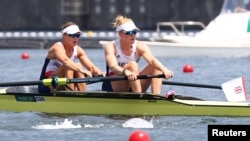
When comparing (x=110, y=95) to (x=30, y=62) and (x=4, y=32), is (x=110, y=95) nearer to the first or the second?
(x=30, y=62)

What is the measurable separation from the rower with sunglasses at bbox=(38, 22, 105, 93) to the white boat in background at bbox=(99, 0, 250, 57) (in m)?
16.7

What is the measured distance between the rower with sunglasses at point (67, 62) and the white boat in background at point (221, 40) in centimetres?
1674

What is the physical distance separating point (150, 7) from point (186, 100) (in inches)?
1725

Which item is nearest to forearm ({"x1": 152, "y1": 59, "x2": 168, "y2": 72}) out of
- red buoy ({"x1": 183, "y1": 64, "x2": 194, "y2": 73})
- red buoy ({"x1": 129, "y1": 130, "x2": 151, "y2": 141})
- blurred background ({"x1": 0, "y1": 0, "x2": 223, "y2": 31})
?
red buoy ({"x1": 129, "y1": 130, "x2": 151, "y2": 141})

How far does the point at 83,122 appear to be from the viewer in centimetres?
1608

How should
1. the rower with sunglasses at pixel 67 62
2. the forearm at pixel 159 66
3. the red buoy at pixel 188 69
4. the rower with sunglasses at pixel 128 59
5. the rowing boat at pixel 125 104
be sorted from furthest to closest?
the red buoy at pixel 188 69 < the rower with sunglasses at pixel 67 62 < the rower with sunglasses at pixel 128 59 < the forearm at pixel 159 66 < the rowing boat at pixel 125 104

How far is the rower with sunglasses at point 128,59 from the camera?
650 inches

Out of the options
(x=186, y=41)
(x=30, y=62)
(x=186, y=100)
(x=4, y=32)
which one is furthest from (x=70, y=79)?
(x=4, y=32)

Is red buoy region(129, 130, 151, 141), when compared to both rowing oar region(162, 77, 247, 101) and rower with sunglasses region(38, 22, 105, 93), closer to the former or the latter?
rower with sunglasses region(38, 22, 105, 93)

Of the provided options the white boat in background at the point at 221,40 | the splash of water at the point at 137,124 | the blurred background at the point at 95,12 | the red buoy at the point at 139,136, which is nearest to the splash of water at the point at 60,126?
the splash of water at the point at 137,124

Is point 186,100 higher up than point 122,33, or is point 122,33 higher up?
point 122,33

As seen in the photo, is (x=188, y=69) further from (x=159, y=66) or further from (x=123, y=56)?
(x=159, y=66)

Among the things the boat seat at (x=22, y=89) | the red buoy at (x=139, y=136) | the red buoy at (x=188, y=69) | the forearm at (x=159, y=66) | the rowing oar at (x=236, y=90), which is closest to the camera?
the red buoy at (x=139, y=136)

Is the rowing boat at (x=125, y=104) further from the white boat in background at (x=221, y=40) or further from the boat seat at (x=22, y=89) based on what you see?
the white boat in background at (x=221, y=40)
